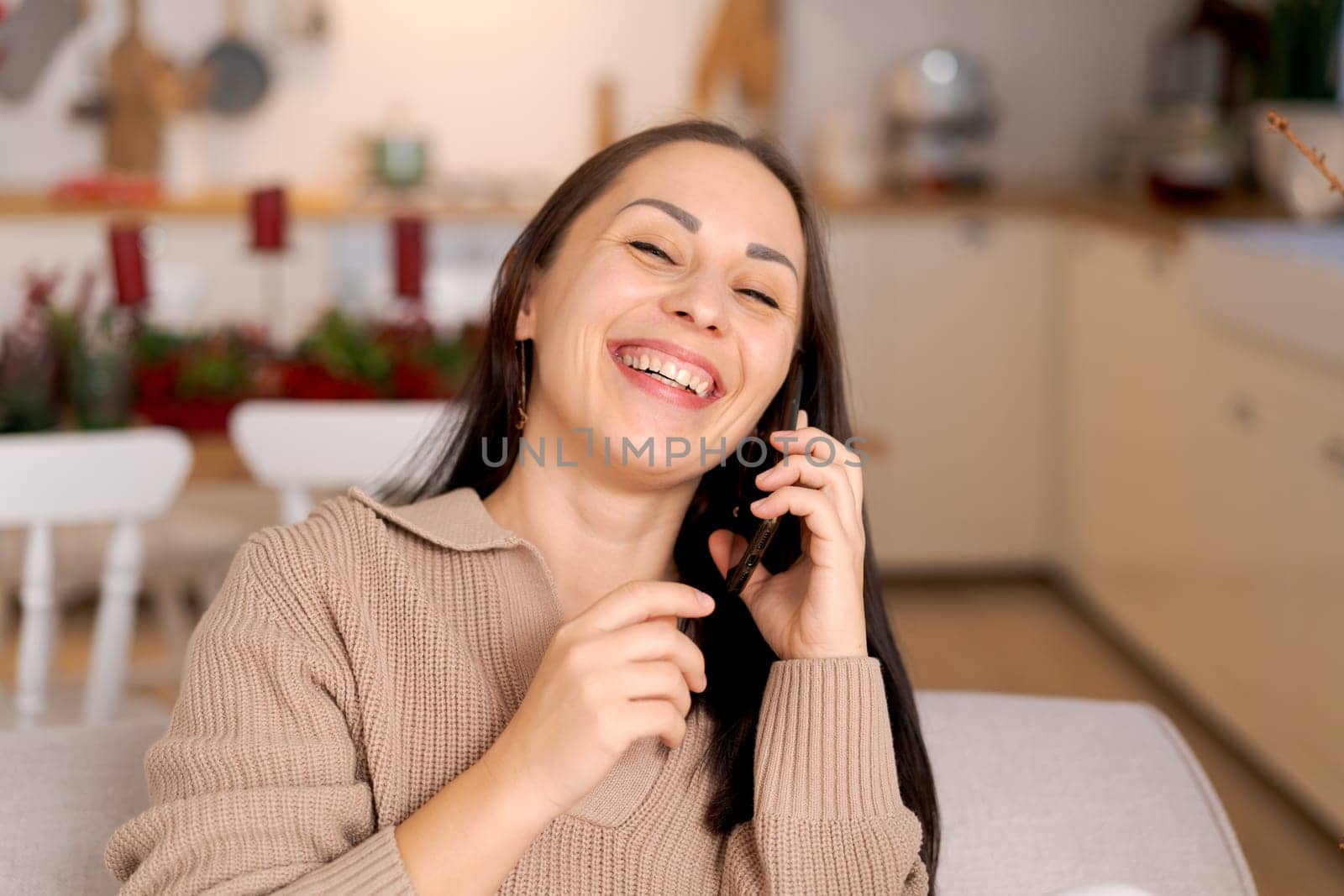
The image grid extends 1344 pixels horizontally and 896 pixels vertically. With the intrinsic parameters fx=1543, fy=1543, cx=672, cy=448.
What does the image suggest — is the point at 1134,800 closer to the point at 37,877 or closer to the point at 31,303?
the point at 37,877

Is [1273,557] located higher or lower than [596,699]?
lower

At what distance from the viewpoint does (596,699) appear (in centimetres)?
89

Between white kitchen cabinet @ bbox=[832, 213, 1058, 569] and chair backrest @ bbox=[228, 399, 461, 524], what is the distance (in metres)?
1.83

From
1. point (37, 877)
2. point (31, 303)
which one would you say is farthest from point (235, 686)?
point (31, 303)

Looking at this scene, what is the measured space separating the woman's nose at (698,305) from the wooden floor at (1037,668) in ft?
5.20

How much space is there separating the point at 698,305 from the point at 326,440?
109 centimetres

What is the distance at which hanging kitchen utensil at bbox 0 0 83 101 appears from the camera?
6.23 feet

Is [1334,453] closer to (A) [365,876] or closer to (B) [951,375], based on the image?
(B) [951,375]

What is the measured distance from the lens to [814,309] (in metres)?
1.21

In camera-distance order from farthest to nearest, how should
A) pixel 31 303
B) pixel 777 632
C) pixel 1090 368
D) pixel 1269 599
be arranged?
pixel 1090 368 → pixel 1269 599 → pixel 31 303 → pixel 777 632

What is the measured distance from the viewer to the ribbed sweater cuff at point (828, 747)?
1.04 m

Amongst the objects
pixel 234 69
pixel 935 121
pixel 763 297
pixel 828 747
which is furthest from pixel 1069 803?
pixel 234 69

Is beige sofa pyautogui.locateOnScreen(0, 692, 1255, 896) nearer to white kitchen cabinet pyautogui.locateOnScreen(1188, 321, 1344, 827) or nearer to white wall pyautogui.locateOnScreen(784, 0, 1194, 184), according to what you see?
white kitchen cabinet pyautogui.locateOnScreen(1188, 321, 1344, 827)

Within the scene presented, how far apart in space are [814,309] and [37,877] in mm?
723
